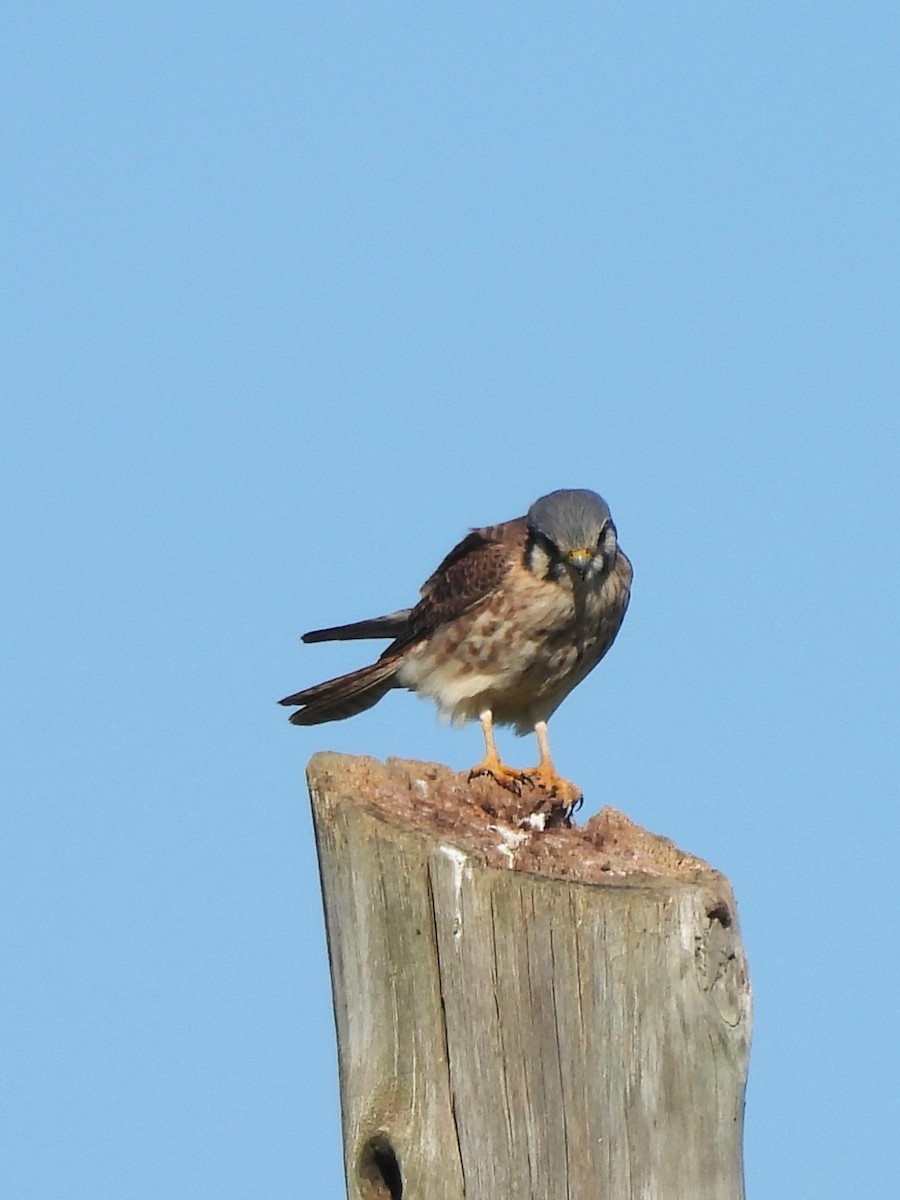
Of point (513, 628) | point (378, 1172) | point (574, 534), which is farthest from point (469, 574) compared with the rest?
point (378, 1172)

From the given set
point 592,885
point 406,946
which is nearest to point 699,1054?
point 592,885

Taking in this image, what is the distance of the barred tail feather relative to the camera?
630 cm

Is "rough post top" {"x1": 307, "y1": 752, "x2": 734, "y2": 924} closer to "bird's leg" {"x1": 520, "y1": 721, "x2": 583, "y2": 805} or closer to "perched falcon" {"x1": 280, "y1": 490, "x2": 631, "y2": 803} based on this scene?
"bird's leg" {"x1": 520, "y1": 721, "x2": 583, "y2": 805}

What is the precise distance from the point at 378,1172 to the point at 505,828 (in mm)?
731

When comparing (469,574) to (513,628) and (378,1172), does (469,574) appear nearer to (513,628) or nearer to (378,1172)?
(513,628)

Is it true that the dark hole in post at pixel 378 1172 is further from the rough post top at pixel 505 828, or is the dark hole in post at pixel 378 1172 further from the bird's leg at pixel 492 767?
the bird's leg at pixel 492 767

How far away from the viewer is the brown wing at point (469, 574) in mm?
6207

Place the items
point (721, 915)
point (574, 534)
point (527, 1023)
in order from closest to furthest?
point (527, 1023), point (721, 915), point (574, 534)

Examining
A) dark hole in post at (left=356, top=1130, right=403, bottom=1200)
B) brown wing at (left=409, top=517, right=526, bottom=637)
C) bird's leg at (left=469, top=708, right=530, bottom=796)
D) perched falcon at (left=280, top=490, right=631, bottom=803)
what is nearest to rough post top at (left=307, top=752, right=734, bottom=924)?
dark hole in post at (left=356, top=1130, right=403, bottom=1200)

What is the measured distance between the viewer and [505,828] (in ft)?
11.4

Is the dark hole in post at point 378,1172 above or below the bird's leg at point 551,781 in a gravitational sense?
below

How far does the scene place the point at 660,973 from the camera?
9.19 feet

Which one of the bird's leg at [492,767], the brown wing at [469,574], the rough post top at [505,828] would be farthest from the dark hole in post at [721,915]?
the brown wing at [469,574]

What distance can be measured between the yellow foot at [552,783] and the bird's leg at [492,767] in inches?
1.1
